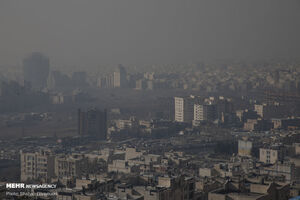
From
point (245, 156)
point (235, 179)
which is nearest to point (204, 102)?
point (245, 156)

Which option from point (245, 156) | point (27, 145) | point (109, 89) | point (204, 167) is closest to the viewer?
point (204, 167)

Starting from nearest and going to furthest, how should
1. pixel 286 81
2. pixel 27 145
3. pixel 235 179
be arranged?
pixel 235 179 < pixel 27 145 < pixel 286 81

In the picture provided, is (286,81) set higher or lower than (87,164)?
higher

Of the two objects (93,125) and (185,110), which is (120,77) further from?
(93,125)

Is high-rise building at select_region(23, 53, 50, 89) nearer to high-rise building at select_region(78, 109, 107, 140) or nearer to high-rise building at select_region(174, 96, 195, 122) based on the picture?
high-rise building at select_region(174, 96, 195, 122)

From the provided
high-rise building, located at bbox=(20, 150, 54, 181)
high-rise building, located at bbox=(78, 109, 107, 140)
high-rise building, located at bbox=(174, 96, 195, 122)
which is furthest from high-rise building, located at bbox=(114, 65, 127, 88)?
high-rise building, located at bbox=(20, 150, 54, 181)

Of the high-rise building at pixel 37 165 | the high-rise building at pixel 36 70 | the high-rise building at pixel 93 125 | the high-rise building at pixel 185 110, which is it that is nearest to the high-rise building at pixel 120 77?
the high-rise building at pixel 36 70

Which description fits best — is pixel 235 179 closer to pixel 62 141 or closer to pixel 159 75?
pixel 62 141
